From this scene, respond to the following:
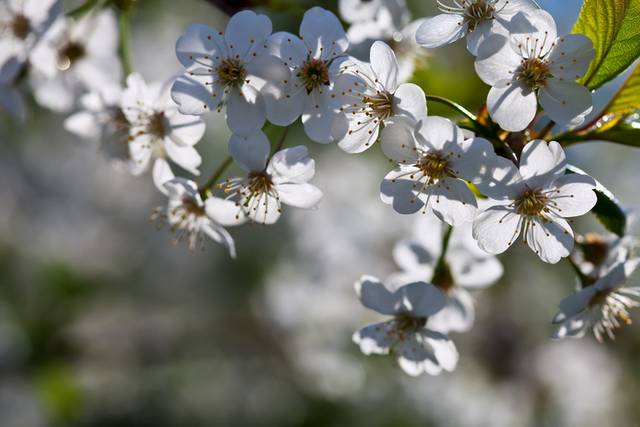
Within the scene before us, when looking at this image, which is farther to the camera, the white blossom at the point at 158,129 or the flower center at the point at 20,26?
the flower center at the point at 20,26

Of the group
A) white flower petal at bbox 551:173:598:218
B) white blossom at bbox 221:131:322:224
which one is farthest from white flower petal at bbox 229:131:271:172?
white flower petal at bbox 551:173:598:218

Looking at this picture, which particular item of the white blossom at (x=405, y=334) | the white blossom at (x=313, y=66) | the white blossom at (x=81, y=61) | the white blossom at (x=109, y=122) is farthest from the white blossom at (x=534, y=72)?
the white blossom at (x=81, y=61)

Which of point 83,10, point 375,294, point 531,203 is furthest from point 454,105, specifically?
point 83,10

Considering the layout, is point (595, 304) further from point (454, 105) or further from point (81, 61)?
point (81, 61)

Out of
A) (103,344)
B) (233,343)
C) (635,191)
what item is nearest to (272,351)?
(233,343)

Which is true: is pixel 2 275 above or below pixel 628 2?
below

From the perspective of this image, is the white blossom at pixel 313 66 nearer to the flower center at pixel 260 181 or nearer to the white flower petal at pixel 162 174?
the flower center at pixel 260 181

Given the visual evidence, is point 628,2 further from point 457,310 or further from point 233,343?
point 233,343
